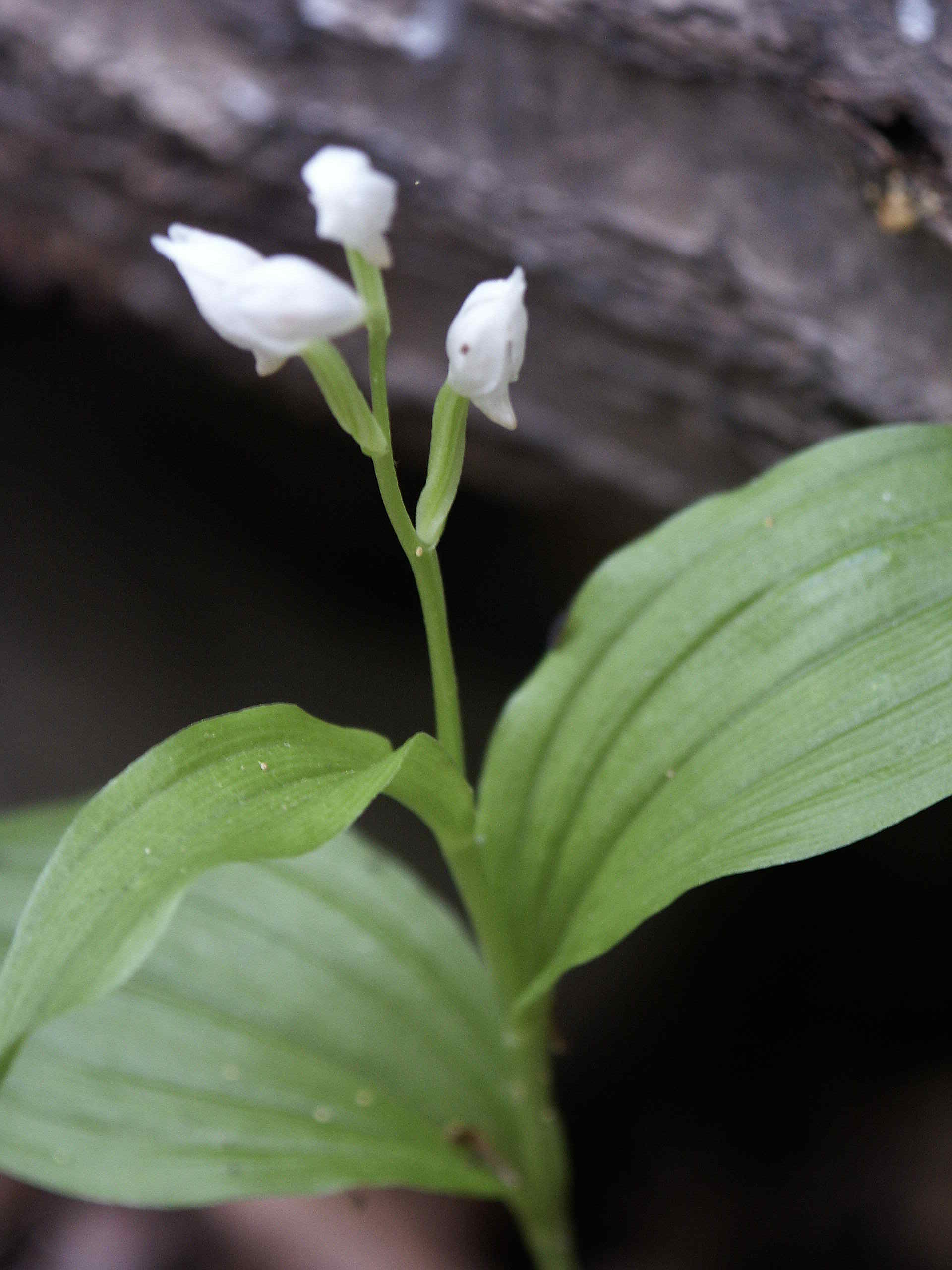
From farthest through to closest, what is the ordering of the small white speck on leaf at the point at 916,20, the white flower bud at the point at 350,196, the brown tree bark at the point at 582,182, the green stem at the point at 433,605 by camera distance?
the brown tree bark at the point at 582,182 → the small white speck on leaf at the point at 916,20 → the green stem at the point at 433,605 → the white flower bud at the point at 350,196

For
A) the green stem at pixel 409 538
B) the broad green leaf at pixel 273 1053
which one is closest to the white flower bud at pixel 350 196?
the green stem at pixel 409 538

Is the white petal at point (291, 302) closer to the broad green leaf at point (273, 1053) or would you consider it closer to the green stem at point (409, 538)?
the green stem at point (409, 538)

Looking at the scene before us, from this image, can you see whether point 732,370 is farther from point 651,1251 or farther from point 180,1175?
point 651,1251

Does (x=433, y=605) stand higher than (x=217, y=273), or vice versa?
(x=217, y=273)

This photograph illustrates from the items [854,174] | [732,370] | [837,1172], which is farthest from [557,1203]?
[854,174]

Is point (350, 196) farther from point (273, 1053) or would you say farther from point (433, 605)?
point (273, 1053)

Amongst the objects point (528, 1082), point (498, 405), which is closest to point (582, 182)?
point (498, 405)
